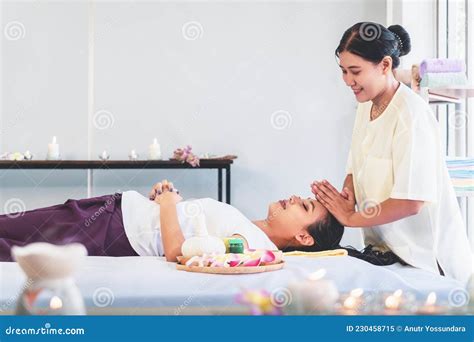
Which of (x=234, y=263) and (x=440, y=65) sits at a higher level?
(x=440, y=65)

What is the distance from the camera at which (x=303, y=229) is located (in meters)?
1.96

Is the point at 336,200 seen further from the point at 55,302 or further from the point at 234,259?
the point at 55,302

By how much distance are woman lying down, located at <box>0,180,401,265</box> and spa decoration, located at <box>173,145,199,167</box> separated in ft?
5.51

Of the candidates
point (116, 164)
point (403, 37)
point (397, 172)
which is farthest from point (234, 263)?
point (116, 164)

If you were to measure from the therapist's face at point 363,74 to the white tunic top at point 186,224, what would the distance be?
0.43m

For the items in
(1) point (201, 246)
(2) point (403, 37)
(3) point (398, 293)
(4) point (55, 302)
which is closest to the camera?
(4) point (55, 302)
